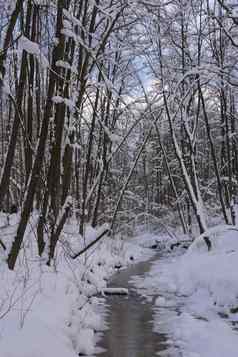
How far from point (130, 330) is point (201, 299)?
8.82 feet

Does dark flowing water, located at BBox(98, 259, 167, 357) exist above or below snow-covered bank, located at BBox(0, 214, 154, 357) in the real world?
below

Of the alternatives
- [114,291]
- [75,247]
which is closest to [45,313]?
[114,291]

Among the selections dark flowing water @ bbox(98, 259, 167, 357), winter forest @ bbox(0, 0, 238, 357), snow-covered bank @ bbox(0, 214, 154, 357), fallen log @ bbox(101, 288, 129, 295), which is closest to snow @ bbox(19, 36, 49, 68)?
winter forest @ bbox(0, 0, 238, 357)

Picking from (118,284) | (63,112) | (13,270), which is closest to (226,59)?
(118,284)

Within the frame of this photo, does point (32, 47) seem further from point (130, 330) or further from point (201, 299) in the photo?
point (201, 299)

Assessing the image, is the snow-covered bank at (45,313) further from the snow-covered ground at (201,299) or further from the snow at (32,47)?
the snow at (32,47)

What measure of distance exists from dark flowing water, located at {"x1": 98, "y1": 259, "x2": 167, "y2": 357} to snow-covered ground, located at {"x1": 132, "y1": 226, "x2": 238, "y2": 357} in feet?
0.65

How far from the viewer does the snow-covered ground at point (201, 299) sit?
6367 mm

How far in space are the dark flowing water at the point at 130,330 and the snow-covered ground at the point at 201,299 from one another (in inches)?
7.8

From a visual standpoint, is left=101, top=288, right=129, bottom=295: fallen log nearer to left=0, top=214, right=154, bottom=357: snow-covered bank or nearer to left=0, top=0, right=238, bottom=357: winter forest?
left=0, top=0, right=238, bottom=357: winter forest

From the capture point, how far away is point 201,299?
946 cm

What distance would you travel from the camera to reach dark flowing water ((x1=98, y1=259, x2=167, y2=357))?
20.1ft

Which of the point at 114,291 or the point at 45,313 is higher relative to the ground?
the point at 45,313

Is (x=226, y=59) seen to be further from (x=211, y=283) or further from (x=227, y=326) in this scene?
(x=227, y=326)
